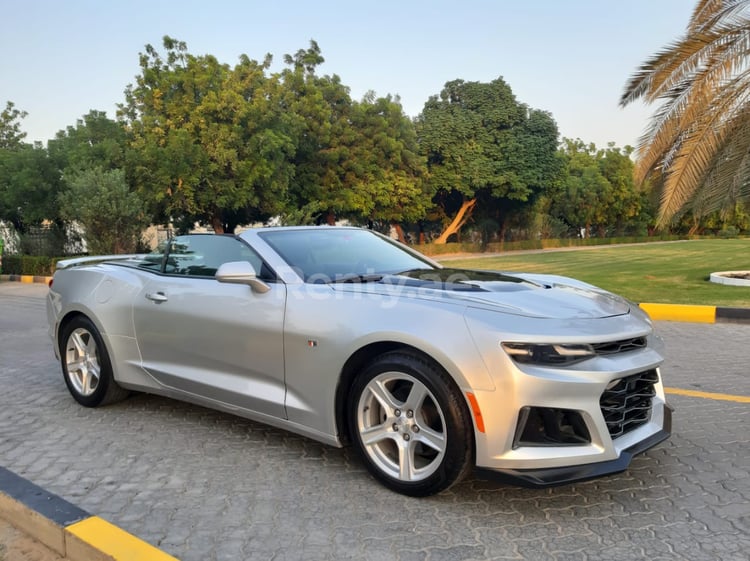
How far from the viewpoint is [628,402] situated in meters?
3.07

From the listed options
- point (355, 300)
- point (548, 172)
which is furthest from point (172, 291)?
point (548, 172)

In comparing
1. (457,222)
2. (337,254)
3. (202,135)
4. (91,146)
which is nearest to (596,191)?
(457,222)

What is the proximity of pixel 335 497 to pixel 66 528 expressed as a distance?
4.10 ft

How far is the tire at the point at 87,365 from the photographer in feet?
15.5

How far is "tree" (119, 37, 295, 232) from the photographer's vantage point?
27.5m

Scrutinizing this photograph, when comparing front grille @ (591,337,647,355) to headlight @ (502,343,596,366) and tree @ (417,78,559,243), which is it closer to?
headlight @ (502,343,596,366)

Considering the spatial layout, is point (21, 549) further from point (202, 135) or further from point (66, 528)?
point (202, 135)

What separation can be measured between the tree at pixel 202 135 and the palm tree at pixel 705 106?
2030 centimetres

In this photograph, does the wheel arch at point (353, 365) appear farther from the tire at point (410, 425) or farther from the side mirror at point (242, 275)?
the side mirror at point (242, 275)

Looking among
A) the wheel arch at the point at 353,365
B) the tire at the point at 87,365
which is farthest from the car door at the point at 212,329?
the tire at the point at 87,365

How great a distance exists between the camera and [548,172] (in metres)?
41.8

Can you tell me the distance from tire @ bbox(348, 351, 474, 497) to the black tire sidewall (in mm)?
2373

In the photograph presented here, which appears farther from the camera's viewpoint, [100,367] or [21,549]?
[100,367]

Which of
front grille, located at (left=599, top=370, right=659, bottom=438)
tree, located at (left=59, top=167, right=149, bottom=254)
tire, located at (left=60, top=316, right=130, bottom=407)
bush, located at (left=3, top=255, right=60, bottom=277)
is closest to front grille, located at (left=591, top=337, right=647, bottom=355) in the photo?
front grille, located at (left=599, top=370, right=659, bottom=438)
